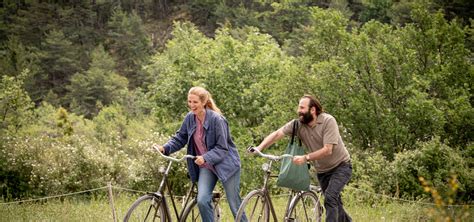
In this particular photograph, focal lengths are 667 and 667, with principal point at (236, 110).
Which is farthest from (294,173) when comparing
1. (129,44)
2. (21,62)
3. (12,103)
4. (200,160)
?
(129,44)

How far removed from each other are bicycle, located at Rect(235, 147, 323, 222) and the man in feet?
0.96

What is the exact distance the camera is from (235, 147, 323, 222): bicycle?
6.86 m

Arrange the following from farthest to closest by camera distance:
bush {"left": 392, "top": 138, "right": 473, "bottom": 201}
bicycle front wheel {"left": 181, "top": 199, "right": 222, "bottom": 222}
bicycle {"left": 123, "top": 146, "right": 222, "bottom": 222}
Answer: bush {"left": 392, "top": 138, "right": 473, "bottom": 201}, bicycle front wheel {"left": 181, "top": 199, "right": 222, "bottom": 222}, bicycle {"left": 123, "top": 146, "right": 222, "bottom": 222}

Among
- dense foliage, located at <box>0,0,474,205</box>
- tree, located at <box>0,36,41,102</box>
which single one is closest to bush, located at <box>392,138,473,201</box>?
dense foliage, located at <box>0,0,474,205</box>

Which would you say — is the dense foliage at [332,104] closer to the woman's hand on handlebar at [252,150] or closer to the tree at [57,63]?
the woman's hand on handlebar at [252,150]

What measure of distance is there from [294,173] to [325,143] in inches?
19.9

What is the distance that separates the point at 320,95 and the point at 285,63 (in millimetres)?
8667

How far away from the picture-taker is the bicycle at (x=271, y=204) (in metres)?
6.86

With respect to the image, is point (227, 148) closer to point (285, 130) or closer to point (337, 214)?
point (285, 130)

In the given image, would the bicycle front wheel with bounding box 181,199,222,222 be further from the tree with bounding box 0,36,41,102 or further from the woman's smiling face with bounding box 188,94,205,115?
the tree with bounding box 0,36,41,102

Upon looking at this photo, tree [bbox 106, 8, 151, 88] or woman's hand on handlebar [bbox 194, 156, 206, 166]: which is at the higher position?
tree [bbox 106, 8, 151, 88]

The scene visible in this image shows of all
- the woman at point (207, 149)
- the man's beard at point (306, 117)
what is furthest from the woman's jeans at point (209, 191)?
the man's beard at point (306, 117)

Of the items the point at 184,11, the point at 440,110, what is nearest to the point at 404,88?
the point at 440,110

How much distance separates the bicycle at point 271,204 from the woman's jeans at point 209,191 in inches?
6.8
